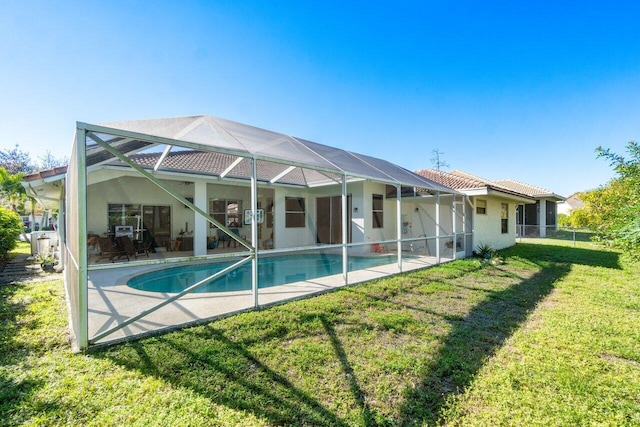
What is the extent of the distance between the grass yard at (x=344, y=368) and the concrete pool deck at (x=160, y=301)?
36 cm

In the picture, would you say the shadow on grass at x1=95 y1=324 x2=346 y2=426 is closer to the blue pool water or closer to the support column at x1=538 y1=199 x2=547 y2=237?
the blue pool water

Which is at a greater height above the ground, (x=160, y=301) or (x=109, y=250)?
(x=109, y=250)

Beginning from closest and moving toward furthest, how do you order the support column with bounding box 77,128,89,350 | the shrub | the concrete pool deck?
the support column with bounding box 77,128,89,350
the concrete pool deck
the shrub

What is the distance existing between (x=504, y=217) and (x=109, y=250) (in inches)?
723

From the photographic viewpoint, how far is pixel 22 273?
321 inches

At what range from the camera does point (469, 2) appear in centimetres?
966

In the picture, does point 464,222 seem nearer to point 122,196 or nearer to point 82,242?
point 82,242

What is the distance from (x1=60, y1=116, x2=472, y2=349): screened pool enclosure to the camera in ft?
13.8

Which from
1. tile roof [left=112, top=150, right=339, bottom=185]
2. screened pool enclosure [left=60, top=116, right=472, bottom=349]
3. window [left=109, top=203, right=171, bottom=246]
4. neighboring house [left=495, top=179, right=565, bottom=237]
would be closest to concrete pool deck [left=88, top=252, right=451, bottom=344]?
screened pool enclosure [left=60, top=116, right=472, bottom=349]

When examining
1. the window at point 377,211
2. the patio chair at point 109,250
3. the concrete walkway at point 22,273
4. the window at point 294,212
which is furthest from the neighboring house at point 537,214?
the concrete walkway at point 22,273

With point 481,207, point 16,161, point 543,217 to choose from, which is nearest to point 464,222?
point 481,207

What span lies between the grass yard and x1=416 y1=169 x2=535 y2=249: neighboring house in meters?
6.70

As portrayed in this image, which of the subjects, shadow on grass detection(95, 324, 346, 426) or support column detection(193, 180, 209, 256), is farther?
support column detection(193, 180, 209, 256)

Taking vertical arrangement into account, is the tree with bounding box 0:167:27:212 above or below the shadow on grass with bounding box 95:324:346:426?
above
